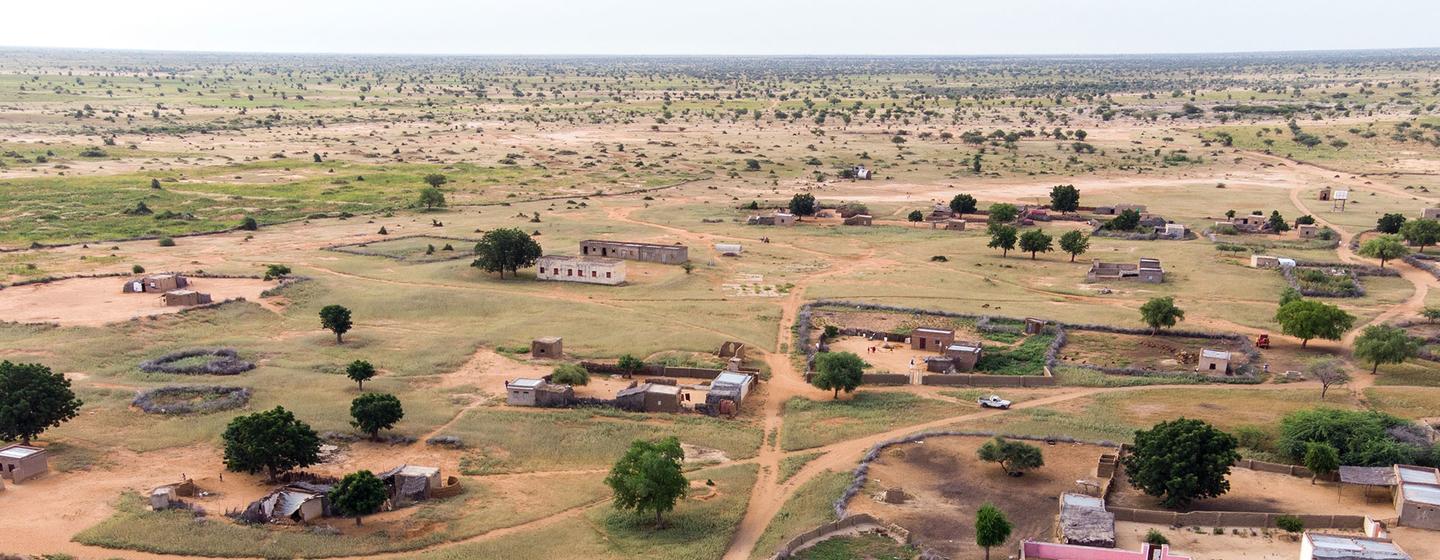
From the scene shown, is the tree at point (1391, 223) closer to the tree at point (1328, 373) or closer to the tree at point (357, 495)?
the tree at point (1328, 373)

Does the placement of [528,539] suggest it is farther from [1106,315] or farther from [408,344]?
[1106,315]

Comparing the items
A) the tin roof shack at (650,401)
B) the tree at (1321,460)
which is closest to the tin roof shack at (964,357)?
the tin roof shack at (650,401)

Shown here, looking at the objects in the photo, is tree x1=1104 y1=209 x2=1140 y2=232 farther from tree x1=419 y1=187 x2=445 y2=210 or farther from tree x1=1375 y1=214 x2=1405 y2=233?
tree x1=419 y1=187 x2=445 y2=210

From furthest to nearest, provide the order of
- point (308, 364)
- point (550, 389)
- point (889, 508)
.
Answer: point (308, 364) → point (550, 389) → point (889, 508)

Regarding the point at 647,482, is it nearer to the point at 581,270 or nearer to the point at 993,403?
the point at 993,403

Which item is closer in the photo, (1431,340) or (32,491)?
(32,491)

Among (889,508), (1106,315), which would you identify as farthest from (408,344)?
(1106,315)
